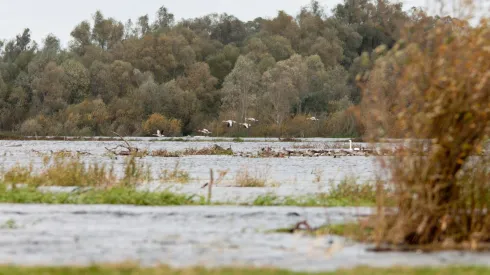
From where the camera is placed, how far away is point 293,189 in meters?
23.5

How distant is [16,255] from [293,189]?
12.8 meters

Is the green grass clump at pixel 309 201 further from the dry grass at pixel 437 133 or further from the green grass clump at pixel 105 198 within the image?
the dry grass at pixel 437 133

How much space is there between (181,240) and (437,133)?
13.0 ft

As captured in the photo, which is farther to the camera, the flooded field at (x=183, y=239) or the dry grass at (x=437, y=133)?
the dry grass at (x=437, y=133)

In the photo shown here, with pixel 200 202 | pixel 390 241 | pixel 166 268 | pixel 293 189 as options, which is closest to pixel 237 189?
pixel 293 189

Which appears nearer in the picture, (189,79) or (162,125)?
(162,125)

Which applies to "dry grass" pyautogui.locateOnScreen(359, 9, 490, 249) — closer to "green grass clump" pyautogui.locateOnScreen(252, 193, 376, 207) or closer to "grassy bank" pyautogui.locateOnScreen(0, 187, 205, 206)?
"green grass clump" pyautogui.locateOnScreen(252, 193, 376, 207)

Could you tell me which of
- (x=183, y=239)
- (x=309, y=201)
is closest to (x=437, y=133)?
(x=183, y=239)

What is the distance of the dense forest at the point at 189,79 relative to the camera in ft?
363

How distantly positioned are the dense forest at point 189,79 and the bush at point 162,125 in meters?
0.13

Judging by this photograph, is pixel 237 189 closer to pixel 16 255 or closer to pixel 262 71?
pixel 16 255

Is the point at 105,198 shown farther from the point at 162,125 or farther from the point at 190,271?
the point at 162,125

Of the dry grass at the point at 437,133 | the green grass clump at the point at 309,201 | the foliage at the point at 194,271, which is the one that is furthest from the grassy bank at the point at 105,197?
the foliage at the point at 194,271

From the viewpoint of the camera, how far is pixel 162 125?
11144 cm
